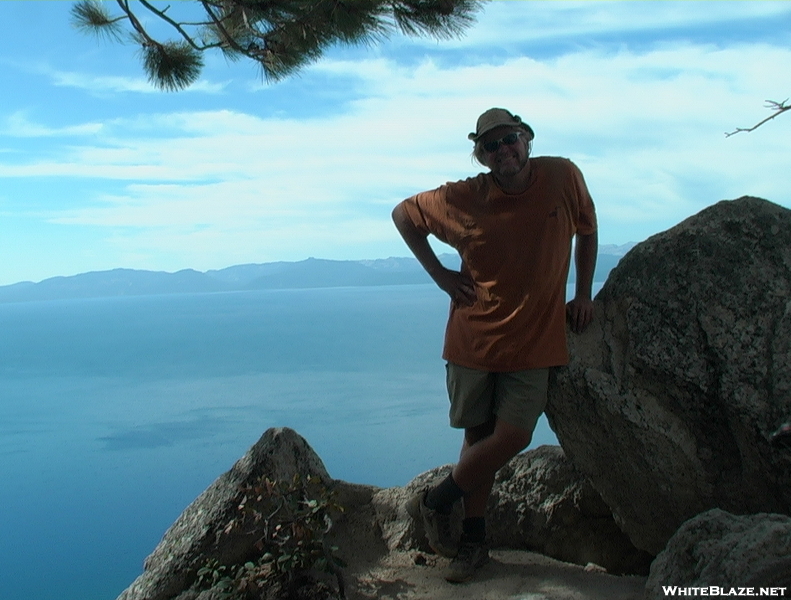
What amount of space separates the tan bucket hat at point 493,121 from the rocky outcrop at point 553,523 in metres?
1.37

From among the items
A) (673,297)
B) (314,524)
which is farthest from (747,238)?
(314,524)

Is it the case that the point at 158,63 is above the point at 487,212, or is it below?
above

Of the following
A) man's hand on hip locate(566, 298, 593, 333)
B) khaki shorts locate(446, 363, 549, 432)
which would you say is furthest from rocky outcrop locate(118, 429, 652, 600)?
man's hand on hip locate(566, 298, 593, 333)

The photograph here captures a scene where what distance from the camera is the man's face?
7.66 ft

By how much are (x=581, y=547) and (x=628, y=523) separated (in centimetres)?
39

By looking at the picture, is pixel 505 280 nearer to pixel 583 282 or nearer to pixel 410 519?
pixel 583 282

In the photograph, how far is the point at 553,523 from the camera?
2885 mm

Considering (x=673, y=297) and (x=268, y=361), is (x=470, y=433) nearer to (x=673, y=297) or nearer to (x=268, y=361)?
(x=673, y=297)

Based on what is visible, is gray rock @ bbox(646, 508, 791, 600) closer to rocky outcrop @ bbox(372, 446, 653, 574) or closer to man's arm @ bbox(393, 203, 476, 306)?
rocky outcrop @ bbox(372, 446, 653, 574)

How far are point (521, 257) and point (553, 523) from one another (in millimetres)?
1171

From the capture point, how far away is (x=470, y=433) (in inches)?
102

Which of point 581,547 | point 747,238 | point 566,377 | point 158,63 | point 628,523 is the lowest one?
point 581,547

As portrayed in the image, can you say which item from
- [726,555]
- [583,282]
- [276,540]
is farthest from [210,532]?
[726,555]

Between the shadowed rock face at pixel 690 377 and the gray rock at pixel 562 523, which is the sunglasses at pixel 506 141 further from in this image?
the gray rock at pixel 562 523
